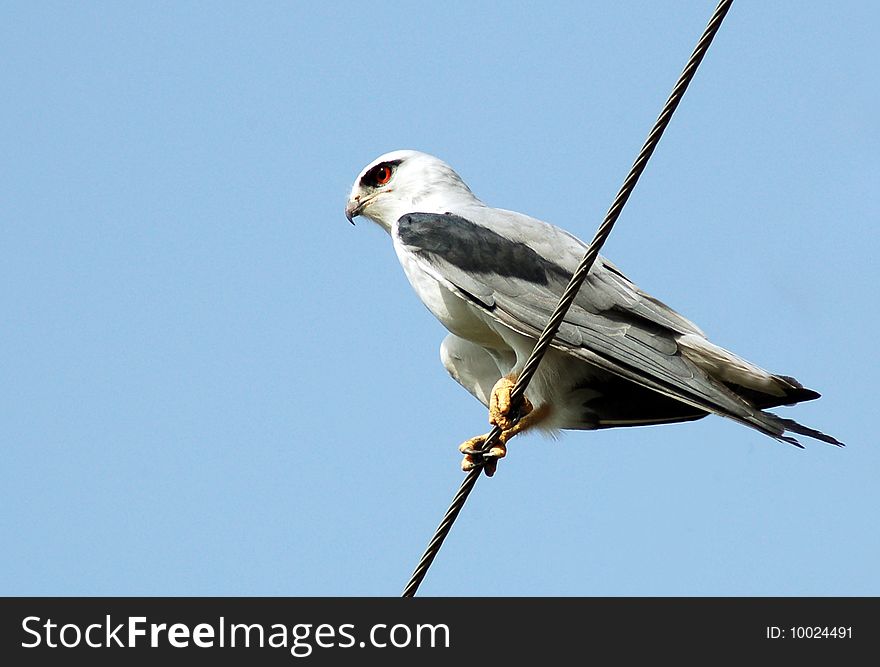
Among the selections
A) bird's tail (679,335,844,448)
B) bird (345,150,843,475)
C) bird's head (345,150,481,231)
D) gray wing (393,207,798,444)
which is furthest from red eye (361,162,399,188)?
bird's tail (679,335,844,448)

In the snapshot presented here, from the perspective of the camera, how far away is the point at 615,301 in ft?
19.0

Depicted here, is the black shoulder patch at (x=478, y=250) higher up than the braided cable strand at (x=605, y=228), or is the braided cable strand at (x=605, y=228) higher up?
the black shoulder patch at (x=478, y=250)

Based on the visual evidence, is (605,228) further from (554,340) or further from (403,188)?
(403,188)

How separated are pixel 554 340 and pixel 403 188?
1.84 metres

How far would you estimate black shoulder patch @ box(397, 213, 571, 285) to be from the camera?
5.92 metres

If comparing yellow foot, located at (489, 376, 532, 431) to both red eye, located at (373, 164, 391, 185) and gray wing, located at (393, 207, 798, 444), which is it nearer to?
gray wing, located at (393, 207, 798, 444)

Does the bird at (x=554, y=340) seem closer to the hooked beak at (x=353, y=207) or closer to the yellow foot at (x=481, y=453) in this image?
the yellow foot at (x=481, y=453)

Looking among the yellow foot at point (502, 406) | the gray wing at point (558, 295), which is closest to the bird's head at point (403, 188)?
the gray wing at point (558, 295)

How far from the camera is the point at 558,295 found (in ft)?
19.2

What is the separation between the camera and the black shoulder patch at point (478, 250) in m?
5.92

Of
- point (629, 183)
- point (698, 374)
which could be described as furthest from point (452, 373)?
point (629, 183)
